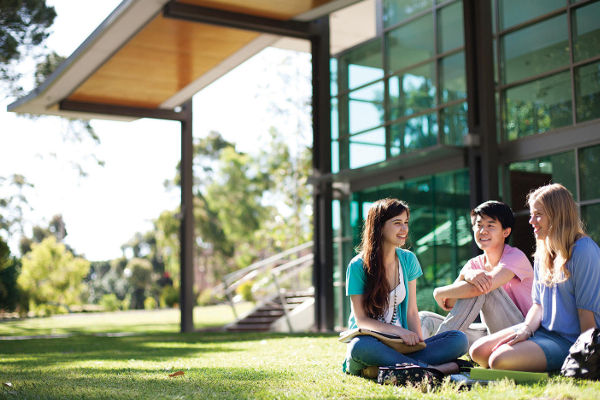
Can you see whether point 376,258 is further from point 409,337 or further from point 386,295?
point 409,337

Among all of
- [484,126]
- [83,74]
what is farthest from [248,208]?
[484,126]

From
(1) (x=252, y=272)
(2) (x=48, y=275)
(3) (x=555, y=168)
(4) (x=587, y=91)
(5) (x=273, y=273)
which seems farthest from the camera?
(2) (x=48, y=275)

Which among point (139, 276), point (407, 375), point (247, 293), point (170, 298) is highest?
point (407, 375)

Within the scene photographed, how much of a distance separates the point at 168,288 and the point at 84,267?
493cm

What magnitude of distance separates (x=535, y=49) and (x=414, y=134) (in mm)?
2721

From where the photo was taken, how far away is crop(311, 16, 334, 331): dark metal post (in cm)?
1484

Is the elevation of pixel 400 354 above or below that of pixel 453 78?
below

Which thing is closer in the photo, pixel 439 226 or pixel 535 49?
pixel 535 49

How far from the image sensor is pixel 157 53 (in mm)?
13680

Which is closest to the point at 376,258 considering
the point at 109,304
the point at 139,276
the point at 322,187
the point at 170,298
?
the point at 322,187

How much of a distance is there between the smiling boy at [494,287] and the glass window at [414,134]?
737 centimetres

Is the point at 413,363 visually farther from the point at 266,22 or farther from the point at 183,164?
the point at 183,164

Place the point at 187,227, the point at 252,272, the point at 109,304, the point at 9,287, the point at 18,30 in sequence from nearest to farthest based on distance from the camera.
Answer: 1. the point at 187,227
2. the point at 18,30
3. the point at 252,272
4. the point at 9,287
5. the point at 109,304

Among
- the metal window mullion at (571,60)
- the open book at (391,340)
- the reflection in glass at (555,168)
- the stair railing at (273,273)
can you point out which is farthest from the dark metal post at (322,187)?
the open book at (391,340)
